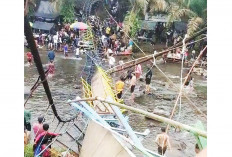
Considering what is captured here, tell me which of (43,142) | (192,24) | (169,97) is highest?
(192,24)

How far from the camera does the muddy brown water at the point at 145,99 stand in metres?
5.55

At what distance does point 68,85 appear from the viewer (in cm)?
781

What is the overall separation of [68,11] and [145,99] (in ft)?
14.3

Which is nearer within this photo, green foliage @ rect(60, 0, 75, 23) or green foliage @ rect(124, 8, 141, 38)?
green foliage @ rect(60, 0, 75, 23)

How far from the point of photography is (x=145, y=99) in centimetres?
799

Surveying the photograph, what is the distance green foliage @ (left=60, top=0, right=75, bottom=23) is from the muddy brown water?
1233mm

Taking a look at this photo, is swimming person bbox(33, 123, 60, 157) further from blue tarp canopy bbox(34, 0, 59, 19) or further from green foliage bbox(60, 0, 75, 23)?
green foliage bbox(60, 0, 75, 23)

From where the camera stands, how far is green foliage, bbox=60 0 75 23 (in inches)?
415

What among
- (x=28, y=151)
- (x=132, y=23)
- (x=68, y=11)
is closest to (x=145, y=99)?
(x=28, y=151)

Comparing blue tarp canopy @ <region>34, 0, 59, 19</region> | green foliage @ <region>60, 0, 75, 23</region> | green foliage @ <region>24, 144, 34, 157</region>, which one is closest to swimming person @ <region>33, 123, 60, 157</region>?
green foliage @ <region>24, 144, 34, 157</region>

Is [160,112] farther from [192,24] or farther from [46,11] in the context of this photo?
[46,11]
